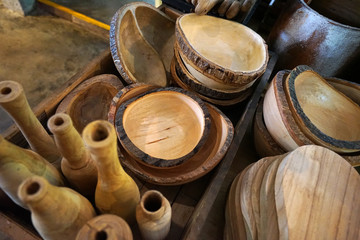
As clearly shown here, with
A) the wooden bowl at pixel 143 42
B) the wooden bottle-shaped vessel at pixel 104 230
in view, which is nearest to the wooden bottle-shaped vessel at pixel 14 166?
the wooden bottle-shaped vessel at pixel 104 230

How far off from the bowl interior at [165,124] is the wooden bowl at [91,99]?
0.19 meters

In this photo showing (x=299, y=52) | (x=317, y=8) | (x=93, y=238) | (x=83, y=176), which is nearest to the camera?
(x=93, y=238)

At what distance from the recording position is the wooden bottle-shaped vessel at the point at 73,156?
1.64ft

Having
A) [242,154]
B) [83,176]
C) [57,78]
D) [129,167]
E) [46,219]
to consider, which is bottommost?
[57,78]

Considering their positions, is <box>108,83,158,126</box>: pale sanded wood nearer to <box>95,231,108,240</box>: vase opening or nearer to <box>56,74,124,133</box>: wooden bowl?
<box>56,74,124,133</box>: wooden bowl

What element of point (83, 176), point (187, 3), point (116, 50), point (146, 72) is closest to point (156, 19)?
point (187, 3)

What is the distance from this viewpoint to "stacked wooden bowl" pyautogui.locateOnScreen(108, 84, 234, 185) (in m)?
0.89

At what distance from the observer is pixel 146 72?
133 cm

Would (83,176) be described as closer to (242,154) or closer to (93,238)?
(93,238)

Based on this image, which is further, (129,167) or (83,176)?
(129,167)

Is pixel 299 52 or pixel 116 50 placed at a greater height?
pixel 299 52

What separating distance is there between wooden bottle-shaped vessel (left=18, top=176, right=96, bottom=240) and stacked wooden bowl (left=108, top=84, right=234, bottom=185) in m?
0.32

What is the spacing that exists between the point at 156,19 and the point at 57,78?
0.97m

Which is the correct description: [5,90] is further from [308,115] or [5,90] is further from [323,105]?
[323,105]
